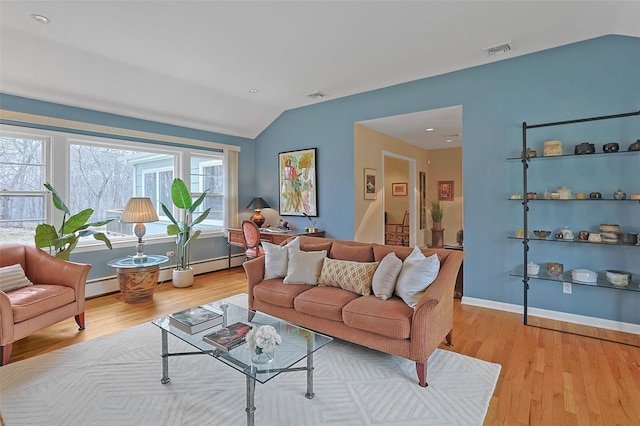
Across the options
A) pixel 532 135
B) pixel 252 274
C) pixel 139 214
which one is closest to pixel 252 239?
pixel 139 214

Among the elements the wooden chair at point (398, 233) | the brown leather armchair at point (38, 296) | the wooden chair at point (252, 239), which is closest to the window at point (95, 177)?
the brown leather armchair at point (38, 296)

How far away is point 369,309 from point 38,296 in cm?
293

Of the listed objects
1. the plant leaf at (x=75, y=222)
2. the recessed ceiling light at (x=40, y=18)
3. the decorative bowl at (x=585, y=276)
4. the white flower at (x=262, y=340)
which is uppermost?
the recessed ceiling light at (x=40, y=18)

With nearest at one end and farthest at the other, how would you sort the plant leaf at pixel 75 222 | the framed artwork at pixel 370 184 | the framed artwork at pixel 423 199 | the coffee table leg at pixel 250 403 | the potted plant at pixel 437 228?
the coffee table leg at pixel 250 403 → the plant leaf at pixel 75 222 → the framed artwork at pixel 370 184 → the potted plant at pixel 437 228 → the framed artwork at pixel 423 199

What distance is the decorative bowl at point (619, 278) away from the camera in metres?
2.98

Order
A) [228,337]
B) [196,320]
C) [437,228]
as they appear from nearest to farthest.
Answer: [228,337], [196,320], [437,228]

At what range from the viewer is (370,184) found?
18.1ft

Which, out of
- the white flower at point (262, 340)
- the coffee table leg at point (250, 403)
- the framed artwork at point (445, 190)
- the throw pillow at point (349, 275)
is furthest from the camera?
the framed artwork at point (445, 190)

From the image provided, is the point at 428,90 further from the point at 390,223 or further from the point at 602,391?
the point at 390,223

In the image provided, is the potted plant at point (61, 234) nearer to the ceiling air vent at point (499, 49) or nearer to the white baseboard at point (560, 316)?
the white baseboard at point (560, 316)

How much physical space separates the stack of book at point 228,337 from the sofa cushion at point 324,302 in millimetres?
662

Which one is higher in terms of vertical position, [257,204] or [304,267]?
[257,204]

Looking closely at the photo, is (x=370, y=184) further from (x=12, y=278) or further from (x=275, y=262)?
(x=12, y=278)

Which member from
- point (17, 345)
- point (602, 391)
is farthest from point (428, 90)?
point (17, 345)
